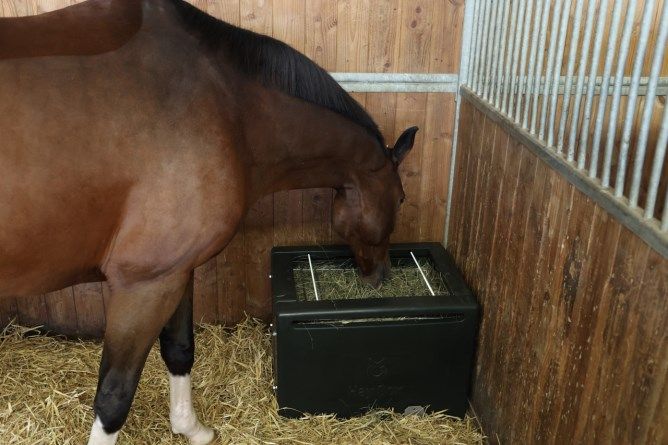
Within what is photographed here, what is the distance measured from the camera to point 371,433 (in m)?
2.24

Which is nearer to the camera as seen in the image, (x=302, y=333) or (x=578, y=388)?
(x=578, y=388)

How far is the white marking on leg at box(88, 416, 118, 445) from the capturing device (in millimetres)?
1912

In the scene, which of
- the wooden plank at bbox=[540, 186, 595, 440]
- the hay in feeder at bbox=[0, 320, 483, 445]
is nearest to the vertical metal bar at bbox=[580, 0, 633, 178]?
the wooden plank at bbox=[540, 186, 595, 440]

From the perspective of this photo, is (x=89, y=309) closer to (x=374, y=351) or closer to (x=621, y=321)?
(x=374, y=351)

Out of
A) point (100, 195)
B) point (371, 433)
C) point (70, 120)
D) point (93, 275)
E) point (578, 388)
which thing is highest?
point (70, 120)

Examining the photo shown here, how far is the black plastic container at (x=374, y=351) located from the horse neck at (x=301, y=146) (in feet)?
1.48

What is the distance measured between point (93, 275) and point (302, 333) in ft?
2.46

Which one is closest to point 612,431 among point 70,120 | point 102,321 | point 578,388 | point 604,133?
point 578,388

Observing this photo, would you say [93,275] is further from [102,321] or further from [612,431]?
[612,431]

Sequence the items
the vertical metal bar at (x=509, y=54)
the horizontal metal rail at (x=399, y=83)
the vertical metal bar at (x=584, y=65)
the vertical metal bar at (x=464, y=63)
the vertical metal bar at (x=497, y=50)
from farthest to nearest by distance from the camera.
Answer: the horizontal metal rail at (x=399, y=83), the vertical metal bar at (x=464, y=63), the vertical metal bar at (x=497, y=50), the vertical metal bar at (x=509, y=54), the vertical metal bar at (x=584, y=65)

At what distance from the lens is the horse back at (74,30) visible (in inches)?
58.7

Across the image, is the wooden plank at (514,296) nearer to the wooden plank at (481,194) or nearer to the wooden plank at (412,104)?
the wooden plank at (481,194)

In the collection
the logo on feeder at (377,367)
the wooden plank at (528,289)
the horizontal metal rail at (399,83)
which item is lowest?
the logo on feeder at (377,367)

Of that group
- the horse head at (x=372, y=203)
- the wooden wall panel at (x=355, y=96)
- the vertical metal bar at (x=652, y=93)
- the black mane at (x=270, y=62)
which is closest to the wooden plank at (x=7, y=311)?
the wooden wall panel at (x=355, y=96)
